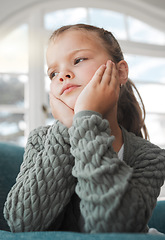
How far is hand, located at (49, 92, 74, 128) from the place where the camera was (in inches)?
32.3

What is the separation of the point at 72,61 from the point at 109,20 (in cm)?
264

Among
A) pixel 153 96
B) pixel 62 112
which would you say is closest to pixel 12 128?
pixel 153 96

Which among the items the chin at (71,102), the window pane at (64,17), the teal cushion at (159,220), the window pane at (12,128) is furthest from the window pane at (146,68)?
the chin at (71,102)

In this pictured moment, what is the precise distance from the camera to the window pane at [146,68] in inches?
128

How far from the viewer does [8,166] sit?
1161 millimetres

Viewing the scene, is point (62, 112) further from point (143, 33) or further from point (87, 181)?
point (143, 33)

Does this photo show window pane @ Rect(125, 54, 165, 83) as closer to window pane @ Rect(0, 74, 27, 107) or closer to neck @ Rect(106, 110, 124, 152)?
window pane @ Rect(0, 74, 27, 107)

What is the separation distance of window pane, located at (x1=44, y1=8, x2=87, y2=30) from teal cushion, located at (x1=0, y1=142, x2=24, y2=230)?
205 centimetres

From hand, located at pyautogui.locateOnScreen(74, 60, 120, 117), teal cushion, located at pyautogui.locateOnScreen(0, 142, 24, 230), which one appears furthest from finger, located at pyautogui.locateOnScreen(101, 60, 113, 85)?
teal cushion, located at pyautogui.locateOnScreen(0, 142, 24, 230)

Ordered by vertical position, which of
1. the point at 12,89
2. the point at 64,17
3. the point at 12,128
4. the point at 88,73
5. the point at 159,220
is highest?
the point at 64,17

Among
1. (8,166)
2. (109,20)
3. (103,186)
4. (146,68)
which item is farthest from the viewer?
(146,68)

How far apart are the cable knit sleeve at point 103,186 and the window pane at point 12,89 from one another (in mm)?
2247

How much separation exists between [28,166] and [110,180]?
0.31 meters

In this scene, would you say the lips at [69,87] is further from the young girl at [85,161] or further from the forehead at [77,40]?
the forehead at [77,40]
